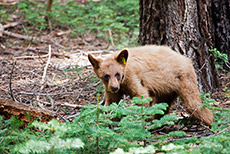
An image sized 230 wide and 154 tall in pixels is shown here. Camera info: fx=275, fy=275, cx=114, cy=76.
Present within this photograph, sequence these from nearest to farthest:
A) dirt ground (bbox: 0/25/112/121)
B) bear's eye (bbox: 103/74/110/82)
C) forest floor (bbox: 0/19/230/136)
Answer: bear's eye (bbox: 103/74/110/82) → forest floor (bbox: 0/19/230/136) → dirt ground (bbox: 0/25/112/121)

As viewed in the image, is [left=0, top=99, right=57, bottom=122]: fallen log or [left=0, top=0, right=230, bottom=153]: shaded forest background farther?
[left=0, top=99, right=57, bottom=122]: fallen log

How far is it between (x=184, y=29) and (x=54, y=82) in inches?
135

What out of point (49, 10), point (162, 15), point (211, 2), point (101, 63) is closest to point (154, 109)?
point (101, 63)

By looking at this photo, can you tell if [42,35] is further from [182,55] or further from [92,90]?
[182,55]

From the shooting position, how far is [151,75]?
5473 mm

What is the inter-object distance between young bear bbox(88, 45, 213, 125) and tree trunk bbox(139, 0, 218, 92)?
466 mm

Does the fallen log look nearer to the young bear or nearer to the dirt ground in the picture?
the dirt ground

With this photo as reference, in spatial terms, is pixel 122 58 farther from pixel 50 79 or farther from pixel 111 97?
pixel 50 79

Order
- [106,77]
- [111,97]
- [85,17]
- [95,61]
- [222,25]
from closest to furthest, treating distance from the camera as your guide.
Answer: [106,77] < [95,61] < [111,97] < [222,25] < [85,17]

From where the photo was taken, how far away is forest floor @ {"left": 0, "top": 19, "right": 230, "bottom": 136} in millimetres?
5754

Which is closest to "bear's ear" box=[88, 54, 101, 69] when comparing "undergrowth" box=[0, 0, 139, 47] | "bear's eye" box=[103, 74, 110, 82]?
"bear's eye" box=[103, 74, 110, 82]

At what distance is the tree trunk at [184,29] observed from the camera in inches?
230

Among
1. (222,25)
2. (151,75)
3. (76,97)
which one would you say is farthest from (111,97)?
(222,25)

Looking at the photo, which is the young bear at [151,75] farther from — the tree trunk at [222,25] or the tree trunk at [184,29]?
the tree trunk at [222,25]
